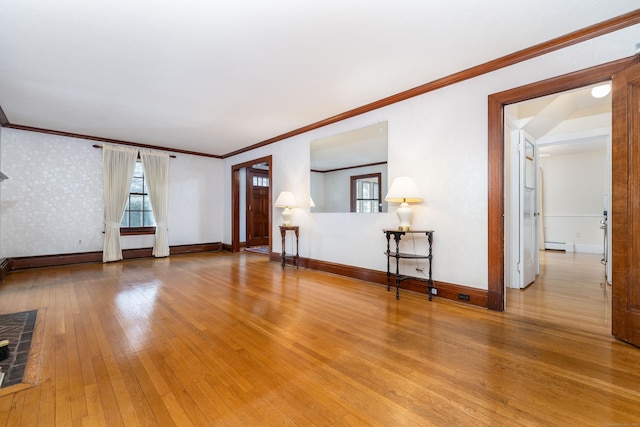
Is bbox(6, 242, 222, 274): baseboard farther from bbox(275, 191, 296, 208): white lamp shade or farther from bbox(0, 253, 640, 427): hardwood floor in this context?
bbox(275, 191, 296, 208): white lamp shade

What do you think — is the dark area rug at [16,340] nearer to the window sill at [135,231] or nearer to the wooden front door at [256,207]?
the window sill at [135,231]

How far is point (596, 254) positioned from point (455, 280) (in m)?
5.87

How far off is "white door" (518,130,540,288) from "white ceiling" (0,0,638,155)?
65.4 inches

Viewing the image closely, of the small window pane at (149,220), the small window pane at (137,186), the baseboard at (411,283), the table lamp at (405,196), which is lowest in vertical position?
the baseboard at (411,283)

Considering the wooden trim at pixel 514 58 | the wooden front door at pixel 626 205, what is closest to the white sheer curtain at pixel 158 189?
the wooden trim at pixel 514 58

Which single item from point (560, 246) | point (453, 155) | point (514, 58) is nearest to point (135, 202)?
point (453, 155)

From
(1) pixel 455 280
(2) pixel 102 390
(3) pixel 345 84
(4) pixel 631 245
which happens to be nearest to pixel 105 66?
(3) pixel 345 84

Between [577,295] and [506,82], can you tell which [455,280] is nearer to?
[577,295]

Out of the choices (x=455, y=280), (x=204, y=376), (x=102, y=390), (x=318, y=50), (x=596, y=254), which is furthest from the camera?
(x=596, y=254)

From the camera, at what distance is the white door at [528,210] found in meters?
3.68

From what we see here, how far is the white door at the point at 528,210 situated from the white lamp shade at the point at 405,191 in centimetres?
151

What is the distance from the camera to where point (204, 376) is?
5.69 feet

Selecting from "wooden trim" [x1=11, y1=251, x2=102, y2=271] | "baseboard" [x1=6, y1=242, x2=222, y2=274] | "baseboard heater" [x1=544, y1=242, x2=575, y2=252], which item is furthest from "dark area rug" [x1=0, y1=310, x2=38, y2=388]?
"baseboard heater" [x1=544, y1=242, x2=575, y2=252]

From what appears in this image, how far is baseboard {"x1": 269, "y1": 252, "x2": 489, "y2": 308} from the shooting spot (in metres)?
3.00
